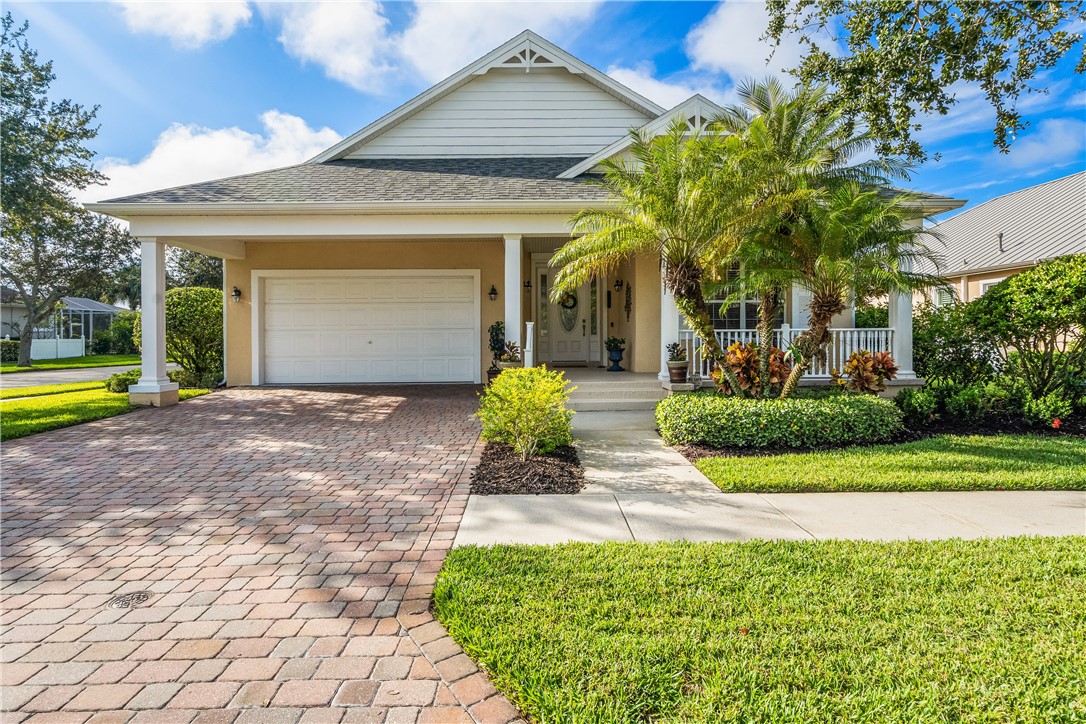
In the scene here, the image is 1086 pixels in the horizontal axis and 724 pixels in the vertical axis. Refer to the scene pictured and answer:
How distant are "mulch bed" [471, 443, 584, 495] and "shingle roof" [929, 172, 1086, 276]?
12732 millimetres

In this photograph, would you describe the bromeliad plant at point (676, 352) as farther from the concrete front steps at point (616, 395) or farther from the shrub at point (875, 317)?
the shrub at point (875, 317)

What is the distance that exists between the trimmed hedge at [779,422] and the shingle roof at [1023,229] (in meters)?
9.07

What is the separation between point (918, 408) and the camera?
26.1 feet

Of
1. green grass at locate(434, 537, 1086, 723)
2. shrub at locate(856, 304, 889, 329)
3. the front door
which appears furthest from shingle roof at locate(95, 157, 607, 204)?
green grass at locate(434, 537, 1086, 723)

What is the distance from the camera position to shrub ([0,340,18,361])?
961 inches

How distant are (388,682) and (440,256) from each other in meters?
11.3

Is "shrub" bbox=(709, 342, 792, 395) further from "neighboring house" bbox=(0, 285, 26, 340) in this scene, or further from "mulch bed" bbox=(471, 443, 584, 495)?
"neighboring house" bbox=(0, 285, 26, 340)

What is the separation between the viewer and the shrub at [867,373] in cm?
811

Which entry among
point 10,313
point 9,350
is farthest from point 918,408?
point 10,313

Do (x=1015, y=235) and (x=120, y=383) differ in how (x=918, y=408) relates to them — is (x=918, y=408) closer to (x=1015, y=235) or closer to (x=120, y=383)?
(x=1015, y=235)

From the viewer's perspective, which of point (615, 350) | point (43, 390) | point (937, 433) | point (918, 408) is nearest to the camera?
point (937, 433)

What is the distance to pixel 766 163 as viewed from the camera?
276 inches

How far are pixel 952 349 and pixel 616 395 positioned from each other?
572cm

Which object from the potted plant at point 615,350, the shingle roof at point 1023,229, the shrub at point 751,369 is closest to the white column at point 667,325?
the shrub at point 751,369
